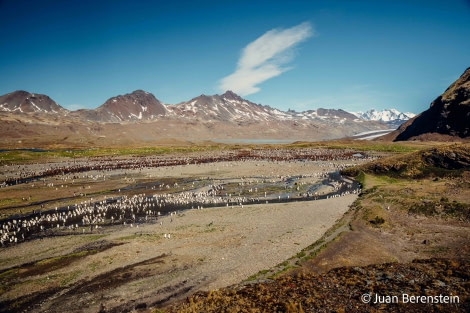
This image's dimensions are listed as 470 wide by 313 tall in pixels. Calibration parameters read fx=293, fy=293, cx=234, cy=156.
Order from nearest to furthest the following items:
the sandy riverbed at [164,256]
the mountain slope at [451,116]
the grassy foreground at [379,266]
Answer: the grassy foreground at [379,266], the sandy riverbed at [164,256], the mountain slope at [451,116]

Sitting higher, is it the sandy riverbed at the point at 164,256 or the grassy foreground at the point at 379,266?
→ the grassy foreground at the point at 379,266

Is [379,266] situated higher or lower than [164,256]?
higher

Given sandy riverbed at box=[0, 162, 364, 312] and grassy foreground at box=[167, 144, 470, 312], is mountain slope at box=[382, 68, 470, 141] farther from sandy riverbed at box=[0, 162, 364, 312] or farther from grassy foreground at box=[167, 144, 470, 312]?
sandy riverbed at box=[0, 162, 364, 312]

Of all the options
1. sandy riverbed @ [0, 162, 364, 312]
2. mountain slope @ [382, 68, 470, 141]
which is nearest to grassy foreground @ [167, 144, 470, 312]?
sandy riverbed @ [0, 162, 364, 312]

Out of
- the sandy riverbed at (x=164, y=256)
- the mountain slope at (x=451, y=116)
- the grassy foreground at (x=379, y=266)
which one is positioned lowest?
the sandy riverbed at (x=164, y=256)

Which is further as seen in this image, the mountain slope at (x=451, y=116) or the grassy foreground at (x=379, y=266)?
the mountain slope at (x=451, y=116)

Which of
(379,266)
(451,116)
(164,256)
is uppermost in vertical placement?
(451,116)

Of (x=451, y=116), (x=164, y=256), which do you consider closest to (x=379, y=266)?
(x=164, y=256)

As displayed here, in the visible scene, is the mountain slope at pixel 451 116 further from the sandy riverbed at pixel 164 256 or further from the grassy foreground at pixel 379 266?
the sandy riverbed at pixel 164 256

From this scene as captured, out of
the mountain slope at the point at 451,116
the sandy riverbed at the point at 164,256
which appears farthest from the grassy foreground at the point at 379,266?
the mountain slope at the point at 451,116

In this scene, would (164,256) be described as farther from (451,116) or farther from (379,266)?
(451,116)

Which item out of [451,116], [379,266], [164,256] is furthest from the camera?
[451,116]

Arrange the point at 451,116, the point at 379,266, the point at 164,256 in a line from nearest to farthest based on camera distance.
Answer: the point at 379,266
the point at 164,256
the point at 451,116

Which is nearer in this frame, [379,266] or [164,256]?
[379,266]
